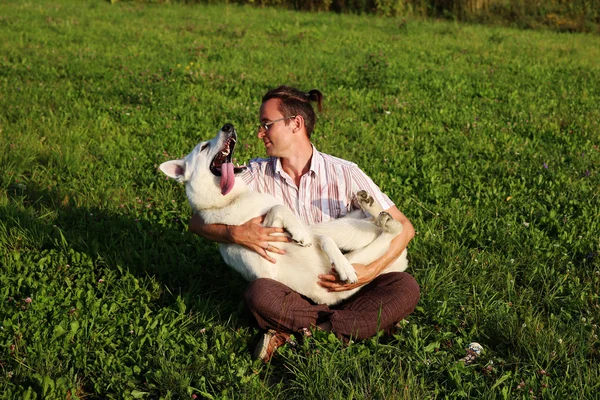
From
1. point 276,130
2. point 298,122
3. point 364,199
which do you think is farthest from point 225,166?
point 364,199

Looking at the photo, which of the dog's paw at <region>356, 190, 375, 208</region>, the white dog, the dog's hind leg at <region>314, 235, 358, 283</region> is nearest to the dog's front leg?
the white dog

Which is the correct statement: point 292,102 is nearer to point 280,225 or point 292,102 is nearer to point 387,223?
point 280,225

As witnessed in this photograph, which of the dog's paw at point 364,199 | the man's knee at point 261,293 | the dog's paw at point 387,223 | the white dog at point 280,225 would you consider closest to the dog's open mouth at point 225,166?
the white dog at point 280,225

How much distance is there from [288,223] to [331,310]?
0.56 metres

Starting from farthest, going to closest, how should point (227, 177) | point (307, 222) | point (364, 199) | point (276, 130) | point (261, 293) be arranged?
point (307, 222) < point (276, 130) < point (364, 199) < point (227, 177) < point (261, 293)

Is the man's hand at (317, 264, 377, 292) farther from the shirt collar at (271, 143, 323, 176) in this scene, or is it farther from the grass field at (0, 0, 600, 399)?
the shirt collar at (271, 143, 323, 176)

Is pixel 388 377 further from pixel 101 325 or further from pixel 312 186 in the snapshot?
pixel 101 325

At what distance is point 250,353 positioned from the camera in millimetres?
3484

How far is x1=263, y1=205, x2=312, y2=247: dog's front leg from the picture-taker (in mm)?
3383

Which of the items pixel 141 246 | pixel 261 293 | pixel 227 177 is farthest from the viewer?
pixel 141 246

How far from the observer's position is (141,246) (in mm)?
4551

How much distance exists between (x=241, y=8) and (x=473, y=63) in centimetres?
955

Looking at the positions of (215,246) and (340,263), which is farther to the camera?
(215,246)

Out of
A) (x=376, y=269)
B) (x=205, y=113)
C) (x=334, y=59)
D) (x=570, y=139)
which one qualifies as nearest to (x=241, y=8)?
(x=334, y=59)
